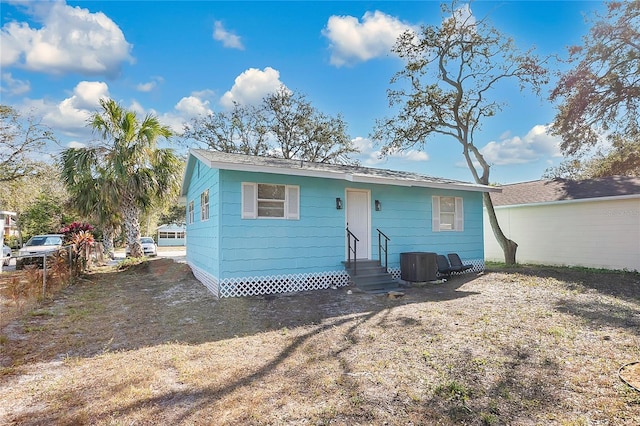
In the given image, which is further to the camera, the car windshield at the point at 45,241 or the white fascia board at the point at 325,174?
the car windshield at the point at 45,241


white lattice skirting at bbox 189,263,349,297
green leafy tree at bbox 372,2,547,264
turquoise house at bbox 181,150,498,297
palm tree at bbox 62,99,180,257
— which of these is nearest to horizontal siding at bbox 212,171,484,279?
turquoise house at bbox 181,150,498,297

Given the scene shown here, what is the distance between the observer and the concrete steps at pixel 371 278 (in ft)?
27.6

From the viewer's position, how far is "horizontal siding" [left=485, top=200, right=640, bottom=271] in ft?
38.3

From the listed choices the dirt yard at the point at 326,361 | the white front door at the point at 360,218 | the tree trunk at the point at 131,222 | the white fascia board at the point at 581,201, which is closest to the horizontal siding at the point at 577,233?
the white fascia board at the point at 581,201

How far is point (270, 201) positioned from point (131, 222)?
8915 mm

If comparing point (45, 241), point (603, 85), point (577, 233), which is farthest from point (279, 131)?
point (577, 233)

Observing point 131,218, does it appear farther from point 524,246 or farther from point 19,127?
point 524,246

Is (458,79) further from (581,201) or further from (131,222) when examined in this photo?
(131,222)

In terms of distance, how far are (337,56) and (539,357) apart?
13840mm

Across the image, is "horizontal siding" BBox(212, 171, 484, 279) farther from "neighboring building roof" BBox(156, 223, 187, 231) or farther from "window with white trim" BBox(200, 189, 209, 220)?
"neighboring building roof" BBox(156, 223, 187, 231)

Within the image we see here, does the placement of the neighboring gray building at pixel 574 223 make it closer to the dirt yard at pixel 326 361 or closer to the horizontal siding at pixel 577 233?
the horizontal siding at pixel 577 233

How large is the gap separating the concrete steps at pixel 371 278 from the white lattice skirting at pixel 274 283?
0.45m

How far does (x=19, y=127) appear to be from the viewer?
14586 millimetres

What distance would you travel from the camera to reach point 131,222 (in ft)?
46.1
